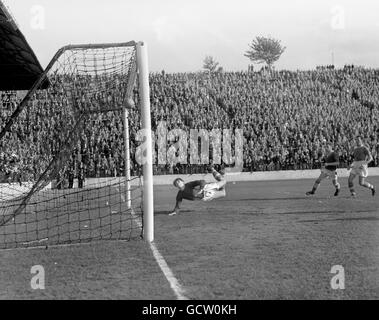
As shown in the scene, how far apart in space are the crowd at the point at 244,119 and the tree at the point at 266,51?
132 feet

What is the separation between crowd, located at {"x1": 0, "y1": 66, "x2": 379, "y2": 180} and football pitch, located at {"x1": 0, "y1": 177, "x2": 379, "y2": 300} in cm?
1257

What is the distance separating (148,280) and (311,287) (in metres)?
1.85

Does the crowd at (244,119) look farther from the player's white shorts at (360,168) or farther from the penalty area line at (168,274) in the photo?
the penalty area line at (168,274)

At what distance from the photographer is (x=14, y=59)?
56.5 feet

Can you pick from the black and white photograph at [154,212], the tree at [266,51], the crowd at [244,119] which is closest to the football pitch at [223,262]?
the black and white photograph at [154,212]

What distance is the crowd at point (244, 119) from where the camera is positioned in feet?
82.8

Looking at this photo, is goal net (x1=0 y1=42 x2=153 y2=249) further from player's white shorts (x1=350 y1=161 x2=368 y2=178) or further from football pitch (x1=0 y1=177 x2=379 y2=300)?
player's white shorts (x1=350 y1=161 x2=368 y2=178)

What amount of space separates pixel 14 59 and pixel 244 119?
21796 millimetres

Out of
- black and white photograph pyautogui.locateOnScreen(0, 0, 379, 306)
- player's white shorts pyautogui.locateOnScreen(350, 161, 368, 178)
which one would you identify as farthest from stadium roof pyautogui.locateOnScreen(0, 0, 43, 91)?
player's white shorts pyautogui.locateOnScreen(350, 161, 368, 178)

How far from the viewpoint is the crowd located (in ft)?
82.8

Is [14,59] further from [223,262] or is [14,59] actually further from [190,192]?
[223,262]

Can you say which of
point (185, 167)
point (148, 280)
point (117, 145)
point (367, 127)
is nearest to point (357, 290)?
point (148, 280)

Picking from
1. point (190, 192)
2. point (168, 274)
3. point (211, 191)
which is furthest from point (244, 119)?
point (168, 274)
